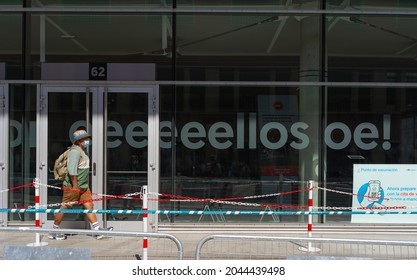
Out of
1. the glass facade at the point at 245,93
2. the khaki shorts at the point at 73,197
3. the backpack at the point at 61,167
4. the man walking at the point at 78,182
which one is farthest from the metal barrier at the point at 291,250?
the backpack at the point at 61,167

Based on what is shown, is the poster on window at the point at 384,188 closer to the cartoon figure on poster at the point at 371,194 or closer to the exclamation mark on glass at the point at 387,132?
the cartoon figure on poster at the point at 371,194

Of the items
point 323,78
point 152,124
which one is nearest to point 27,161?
point 152,124

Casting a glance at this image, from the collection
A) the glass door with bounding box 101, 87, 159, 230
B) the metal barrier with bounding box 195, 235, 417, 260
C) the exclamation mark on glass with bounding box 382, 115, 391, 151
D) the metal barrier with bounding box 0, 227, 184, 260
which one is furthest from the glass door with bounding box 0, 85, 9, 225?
the exclamation mark on glass with bounding box 382, 115, 391, 151

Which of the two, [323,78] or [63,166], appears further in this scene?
[323,78]

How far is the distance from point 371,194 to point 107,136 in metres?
4.94

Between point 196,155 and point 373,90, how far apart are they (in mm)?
3463

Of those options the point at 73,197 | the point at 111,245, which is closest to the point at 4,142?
the point at 73,197

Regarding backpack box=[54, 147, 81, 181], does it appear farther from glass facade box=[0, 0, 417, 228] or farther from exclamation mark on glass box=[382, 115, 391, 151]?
exclamation mark on glass box=[382, 115, 391, 151]

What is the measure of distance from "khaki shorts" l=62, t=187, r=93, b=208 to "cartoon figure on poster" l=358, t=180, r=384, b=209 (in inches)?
191

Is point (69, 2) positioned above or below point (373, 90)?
above

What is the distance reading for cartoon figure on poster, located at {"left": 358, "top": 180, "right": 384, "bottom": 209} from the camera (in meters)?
9.40

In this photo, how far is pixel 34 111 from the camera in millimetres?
9469

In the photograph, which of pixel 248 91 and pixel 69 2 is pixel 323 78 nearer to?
pixel 248 91

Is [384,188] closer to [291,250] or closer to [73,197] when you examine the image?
[291,250]
